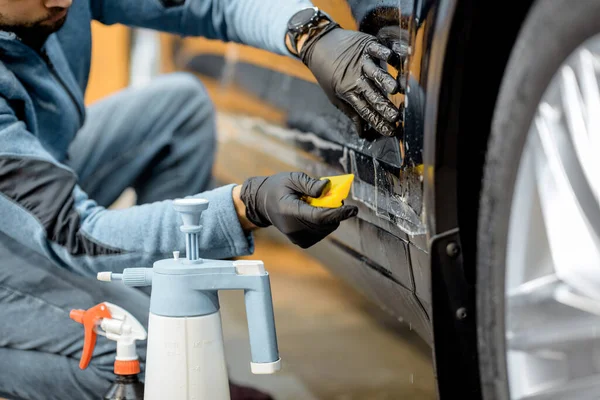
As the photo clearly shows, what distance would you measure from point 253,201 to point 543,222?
16.7 inches

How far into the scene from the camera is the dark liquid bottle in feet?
4.16

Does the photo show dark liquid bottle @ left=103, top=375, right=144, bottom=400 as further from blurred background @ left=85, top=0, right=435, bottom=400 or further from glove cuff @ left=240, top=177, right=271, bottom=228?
glove cuff @ left=240, top=177, right=271, bottom=228

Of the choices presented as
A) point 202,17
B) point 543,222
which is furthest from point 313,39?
point 543,222

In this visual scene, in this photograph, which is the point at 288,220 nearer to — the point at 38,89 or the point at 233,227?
the point at 233,227

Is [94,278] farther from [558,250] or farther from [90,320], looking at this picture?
[558,250]

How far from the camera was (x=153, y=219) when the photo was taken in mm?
1225

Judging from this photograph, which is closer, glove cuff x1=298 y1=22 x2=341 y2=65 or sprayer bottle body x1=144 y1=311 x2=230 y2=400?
sprayer bottle body x1=144 y1=311 x2=230 y2=400

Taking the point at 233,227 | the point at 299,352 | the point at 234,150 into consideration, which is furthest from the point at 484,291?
the point at 234,150

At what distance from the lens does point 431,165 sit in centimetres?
96

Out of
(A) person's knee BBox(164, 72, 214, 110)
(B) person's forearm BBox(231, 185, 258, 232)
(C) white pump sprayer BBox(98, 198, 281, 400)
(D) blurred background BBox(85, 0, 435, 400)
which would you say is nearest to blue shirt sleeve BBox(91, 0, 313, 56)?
(D) blurred background BBox(85, 0, 435, 400)

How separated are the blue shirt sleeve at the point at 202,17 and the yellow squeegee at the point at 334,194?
423 millimetres

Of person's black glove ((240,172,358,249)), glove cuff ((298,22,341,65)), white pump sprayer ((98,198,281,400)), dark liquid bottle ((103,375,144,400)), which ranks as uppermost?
glove cuff ((298,22,341,65))

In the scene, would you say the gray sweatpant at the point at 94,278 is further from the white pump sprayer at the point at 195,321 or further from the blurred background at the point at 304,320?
the white pump sprayer at the point at 195,321

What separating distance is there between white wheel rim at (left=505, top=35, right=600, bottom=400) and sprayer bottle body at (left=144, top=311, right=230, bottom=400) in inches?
16.4
